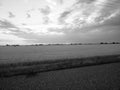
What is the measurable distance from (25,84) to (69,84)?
4.10 meters

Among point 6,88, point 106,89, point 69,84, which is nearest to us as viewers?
point 106,89

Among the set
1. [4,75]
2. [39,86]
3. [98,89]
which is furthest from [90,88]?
[4,75]

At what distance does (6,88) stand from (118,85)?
9592 mm

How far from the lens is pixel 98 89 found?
6.91 metres

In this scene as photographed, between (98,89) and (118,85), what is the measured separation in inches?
77.5

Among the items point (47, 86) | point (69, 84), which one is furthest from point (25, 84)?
point (69, 84)

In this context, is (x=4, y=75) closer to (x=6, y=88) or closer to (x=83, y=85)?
(x=6, y=88)

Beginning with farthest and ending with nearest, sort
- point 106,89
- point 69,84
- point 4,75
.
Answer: point 4,75, point 69,84, point 106,89

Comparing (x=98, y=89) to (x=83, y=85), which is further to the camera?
(x=83, y=85)

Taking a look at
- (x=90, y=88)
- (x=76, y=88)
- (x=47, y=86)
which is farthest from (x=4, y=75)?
(x=90, y=88)

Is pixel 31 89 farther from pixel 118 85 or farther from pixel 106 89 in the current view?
pixel 118 85

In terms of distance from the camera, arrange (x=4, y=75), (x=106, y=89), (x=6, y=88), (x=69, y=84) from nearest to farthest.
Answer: (x=106, y=89), (x=6, y=88), (x=69, y=84), (x=4, y=75)

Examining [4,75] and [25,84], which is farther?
[4,75]

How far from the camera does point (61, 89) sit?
23.2 feet
